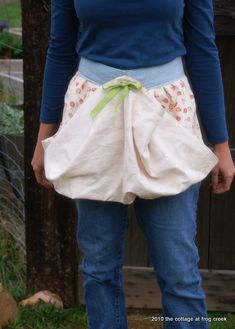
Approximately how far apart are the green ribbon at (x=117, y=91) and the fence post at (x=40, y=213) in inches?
47.7

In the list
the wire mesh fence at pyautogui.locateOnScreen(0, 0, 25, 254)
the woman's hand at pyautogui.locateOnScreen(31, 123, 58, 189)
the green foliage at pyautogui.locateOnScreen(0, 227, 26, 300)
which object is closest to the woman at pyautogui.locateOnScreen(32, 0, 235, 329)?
the woman's hand at pyautogui.locateOnScreen(31, 123, 58, 189)

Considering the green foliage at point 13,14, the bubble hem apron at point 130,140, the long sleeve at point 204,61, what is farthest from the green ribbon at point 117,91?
the green foliage at point 13,14

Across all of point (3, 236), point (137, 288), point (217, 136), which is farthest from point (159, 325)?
point (217, 136)

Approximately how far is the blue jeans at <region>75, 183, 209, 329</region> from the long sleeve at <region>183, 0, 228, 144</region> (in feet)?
0.83

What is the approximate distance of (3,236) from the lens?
4480mm

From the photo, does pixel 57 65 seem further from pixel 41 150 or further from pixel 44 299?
pixel 44 299

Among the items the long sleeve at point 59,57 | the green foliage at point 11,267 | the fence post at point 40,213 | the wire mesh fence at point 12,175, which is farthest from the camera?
the wire mesh fence at point 12,175

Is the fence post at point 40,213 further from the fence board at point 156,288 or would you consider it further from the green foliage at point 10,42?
the green foliage at point 10,42

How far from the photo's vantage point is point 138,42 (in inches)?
96.8

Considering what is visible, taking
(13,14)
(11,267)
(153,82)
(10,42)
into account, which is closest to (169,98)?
Answer: (153,82)

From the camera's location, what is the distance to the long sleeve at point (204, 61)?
8.39 feet

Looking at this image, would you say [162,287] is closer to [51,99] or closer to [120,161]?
[120,161]

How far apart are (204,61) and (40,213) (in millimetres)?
1524

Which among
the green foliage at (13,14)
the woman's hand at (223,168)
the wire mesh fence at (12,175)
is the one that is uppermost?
the woman's hand at (223,168)
